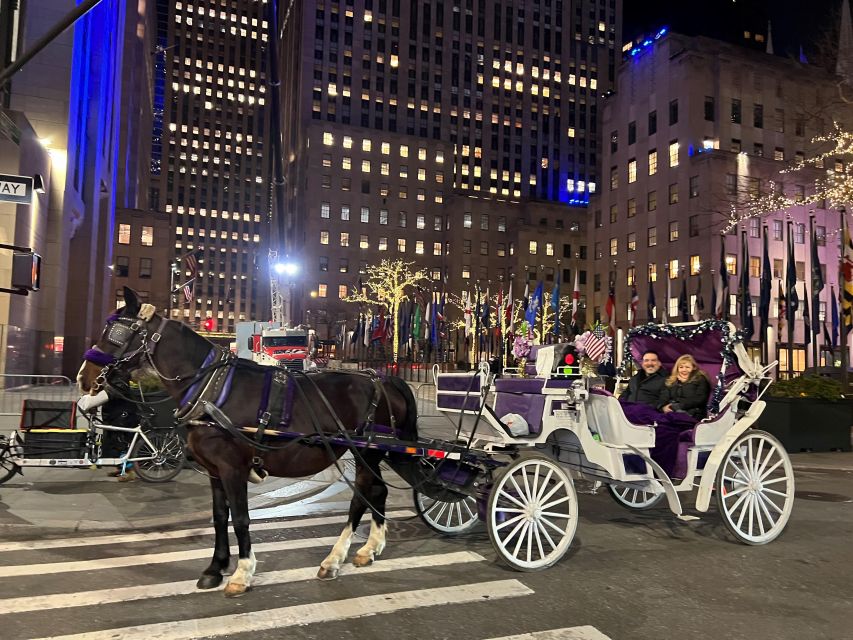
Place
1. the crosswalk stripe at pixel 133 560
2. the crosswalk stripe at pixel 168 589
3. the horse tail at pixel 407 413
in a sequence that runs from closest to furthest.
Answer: the crosswalk stripe at pixel 168 589, the crosswalk stripe at pixel 133 560, the horse tail at pixel 407 413

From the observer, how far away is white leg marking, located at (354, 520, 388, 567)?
5.95m

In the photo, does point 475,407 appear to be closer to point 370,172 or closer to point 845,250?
point 845,250

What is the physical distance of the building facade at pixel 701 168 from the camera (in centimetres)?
5106

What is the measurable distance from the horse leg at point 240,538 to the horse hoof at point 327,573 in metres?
0.59

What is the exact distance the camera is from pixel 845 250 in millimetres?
21594

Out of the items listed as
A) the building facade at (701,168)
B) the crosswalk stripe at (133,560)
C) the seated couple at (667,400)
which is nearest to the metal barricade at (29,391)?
the crosswalk stripe at (133,560)

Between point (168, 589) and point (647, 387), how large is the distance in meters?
6.17

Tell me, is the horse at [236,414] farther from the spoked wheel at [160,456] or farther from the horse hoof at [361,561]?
the spoked wheel at [160,456]

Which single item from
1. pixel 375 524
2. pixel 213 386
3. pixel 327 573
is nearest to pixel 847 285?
pixel 375 524

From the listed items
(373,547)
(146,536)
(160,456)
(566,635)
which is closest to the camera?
(566,635)

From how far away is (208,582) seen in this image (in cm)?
533

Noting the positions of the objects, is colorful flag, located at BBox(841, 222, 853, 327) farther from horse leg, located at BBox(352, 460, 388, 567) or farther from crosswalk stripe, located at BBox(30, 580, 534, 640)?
horse leg, located at BBox(352, 460, 388, 567)

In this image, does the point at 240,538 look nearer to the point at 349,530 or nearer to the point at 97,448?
the point at 349,530

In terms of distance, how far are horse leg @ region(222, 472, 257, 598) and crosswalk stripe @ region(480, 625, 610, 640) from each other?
216cm
